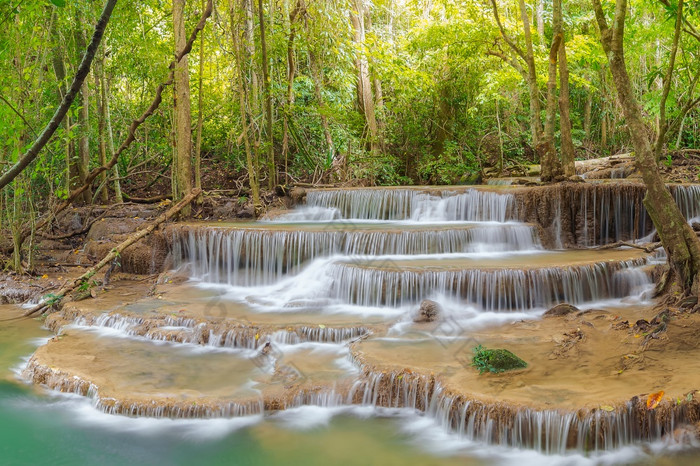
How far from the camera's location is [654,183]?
20.7ft

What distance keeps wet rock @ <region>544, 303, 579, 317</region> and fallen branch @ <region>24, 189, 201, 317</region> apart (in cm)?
643

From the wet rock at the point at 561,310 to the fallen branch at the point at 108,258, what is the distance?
6425mm

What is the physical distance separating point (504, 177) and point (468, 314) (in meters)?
9.38

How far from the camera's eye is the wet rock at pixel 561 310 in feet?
22.9

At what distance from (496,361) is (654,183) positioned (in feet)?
8.84

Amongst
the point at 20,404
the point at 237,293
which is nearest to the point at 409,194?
the point at 237,293

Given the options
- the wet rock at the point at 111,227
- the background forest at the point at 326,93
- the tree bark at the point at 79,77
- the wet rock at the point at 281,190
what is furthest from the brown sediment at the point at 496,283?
the tree bark at the point at 79,77

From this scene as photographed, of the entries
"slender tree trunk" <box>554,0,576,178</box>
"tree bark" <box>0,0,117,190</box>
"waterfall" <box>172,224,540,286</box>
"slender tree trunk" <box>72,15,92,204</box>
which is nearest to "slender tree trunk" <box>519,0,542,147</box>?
"slender tree trunk" <box>554,0,576,178</box>

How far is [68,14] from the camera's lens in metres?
10.5

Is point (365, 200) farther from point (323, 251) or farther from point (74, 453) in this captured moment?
point (74, 453)

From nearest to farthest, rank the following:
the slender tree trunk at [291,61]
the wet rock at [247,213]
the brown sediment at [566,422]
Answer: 1. the brown sediment at [566,422]
2. the wet rock at [247,213]
3. the slender tree trunk at [291,61]

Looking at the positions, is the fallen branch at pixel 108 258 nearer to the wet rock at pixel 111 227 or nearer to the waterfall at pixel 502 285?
the wet rock at pixel 111 227

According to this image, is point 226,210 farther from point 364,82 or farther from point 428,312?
point 428,312

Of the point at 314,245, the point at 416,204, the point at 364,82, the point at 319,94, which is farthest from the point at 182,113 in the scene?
the point at 364,82
